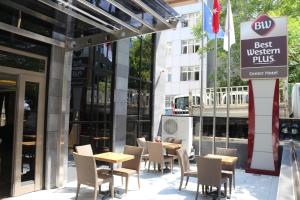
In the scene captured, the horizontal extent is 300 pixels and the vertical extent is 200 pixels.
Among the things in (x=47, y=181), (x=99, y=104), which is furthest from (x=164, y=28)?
(x=47, y=181)

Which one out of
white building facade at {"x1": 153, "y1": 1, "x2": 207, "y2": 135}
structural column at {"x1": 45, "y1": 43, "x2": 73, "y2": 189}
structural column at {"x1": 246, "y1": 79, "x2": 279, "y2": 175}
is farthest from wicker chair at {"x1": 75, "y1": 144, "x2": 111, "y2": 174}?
white building facade at {"x1": 153, "y1": 1, "x2": 207, "y2": 135}

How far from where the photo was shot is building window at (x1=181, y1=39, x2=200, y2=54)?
29.0m

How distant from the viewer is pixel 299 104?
14.8m

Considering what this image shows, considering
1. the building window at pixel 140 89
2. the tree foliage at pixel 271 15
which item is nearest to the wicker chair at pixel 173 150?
the building window at pixel 140 89

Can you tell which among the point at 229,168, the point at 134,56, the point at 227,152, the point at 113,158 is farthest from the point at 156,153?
the point at 134,56

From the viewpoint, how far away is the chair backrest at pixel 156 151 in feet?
28.1

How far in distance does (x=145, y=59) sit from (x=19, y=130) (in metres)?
6.16

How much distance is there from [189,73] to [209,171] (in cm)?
2383

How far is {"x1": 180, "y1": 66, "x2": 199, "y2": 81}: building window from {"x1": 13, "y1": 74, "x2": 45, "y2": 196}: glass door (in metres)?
23.5

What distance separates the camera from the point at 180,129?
1107cm

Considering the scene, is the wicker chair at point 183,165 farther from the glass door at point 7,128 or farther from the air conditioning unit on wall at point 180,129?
the air conditioning unit on wall at point 180,129

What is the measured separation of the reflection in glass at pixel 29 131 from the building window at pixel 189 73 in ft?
77.7

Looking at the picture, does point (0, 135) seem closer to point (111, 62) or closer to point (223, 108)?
point (111, 62)

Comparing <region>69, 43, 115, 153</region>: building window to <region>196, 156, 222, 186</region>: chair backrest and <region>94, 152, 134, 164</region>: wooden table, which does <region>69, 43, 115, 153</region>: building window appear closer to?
<region>94, 152, 134, 164</region>: wooden table
